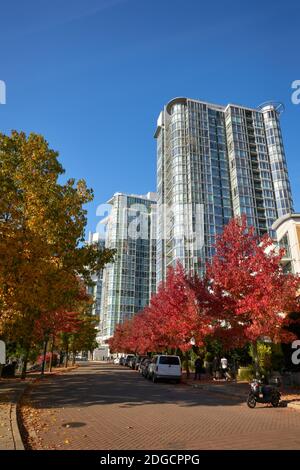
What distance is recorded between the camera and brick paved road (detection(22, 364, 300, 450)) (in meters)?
7.52

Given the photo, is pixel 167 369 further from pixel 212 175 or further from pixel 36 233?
pixel 212 175

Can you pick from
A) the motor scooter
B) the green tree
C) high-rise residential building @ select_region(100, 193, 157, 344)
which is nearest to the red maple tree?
the motor scooter

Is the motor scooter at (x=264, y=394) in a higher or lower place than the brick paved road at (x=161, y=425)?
higher

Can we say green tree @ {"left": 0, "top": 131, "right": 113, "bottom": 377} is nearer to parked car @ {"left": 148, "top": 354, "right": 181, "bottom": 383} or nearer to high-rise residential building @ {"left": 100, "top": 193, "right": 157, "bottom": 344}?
parked car @ {"left": 148, "top": 354, "right": 181, "bottom": 383}

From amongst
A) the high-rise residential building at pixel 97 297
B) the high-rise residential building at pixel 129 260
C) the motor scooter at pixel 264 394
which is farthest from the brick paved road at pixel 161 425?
the high-rise residential building at pixel 129 260

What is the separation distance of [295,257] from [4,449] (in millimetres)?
A: 35780

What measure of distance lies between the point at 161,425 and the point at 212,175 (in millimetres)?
83269

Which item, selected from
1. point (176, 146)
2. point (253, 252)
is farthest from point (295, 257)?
point (176, 146)

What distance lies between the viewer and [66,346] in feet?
152

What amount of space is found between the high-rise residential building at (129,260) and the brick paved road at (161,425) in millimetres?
93712

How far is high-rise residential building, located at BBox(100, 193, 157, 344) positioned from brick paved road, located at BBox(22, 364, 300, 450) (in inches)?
3689

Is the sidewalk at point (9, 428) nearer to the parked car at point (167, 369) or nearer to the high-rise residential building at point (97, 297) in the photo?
the parked car at point (167, 369)

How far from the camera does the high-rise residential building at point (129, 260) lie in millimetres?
109188

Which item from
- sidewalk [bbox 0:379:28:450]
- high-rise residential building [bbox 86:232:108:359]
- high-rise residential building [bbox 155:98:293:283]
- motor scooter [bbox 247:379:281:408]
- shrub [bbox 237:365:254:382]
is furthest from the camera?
high-rise residential building [bbox 86:232:108:359]
